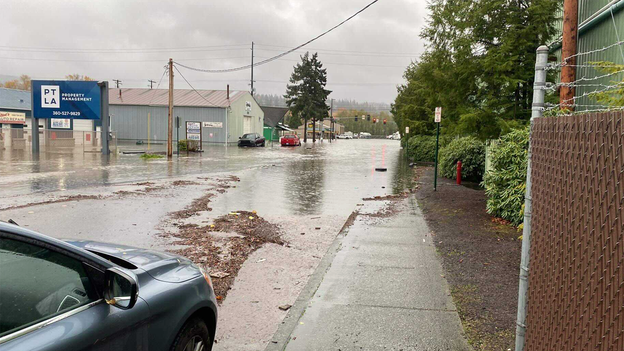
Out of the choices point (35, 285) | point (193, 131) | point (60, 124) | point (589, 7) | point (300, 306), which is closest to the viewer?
point (35, 285)

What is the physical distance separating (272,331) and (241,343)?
370 mm

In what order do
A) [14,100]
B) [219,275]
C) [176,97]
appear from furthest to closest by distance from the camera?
[176,97]
[14,100]
[219,275]

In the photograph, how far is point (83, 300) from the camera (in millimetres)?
2549

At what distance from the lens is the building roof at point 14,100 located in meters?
43.5

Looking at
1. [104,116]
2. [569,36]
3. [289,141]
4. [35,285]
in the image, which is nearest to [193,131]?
[104,116]

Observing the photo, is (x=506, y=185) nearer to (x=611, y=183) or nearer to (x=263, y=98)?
(x=611, y=183)

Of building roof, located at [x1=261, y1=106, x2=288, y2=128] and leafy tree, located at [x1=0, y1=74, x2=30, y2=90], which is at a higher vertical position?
leafy tree, located at [x1=0, y1=74, x2=30, y2=90]

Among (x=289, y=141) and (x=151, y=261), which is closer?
(x=151, y=261)

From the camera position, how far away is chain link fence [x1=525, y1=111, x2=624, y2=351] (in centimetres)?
224

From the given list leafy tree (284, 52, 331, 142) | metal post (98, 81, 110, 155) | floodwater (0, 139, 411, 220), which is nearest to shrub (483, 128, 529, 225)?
floodwater (0, 139, 411, 220)

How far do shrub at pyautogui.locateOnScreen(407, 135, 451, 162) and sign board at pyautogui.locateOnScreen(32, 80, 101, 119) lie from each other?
20.6 meters

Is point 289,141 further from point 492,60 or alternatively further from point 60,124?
point 492,60

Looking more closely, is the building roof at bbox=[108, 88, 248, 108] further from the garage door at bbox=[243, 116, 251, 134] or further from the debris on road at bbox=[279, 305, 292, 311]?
the debris on road at bbox=[279, 305, 292, 311]

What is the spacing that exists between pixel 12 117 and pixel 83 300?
47095mm
